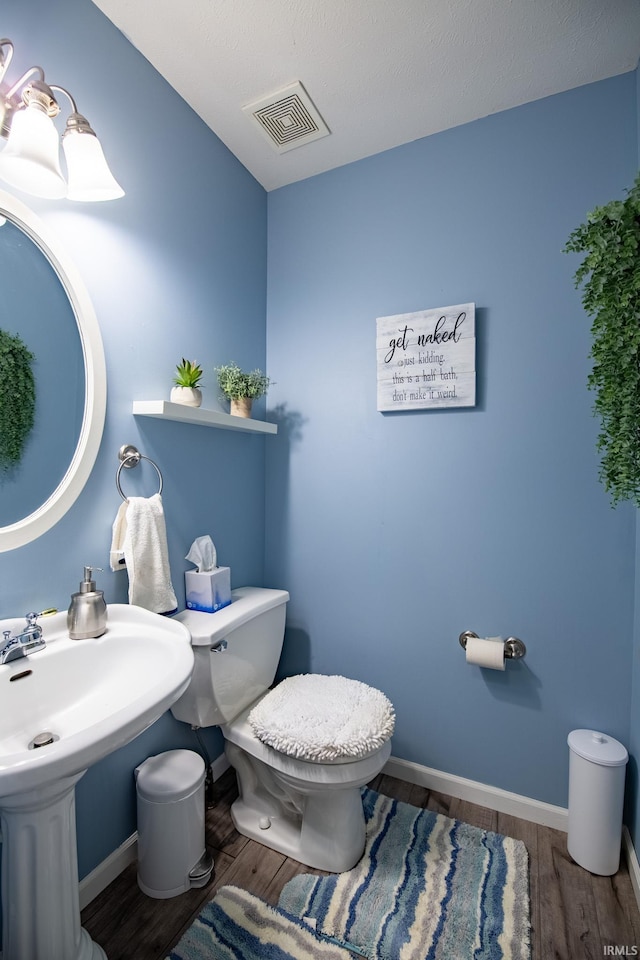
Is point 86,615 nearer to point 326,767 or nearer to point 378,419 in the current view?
point 326,767

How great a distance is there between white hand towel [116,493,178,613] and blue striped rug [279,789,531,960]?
91 centimetres

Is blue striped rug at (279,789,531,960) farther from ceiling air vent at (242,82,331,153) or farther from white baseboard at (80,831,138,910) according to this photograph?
ceiling air vent at (242,82,331,153)

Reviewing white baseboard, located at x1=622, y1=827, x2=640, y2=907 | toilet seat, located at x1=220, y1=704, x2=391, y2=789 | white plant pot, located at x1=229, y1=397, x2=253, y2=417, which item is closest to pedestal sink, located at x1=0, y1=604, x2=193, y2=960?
toilet seat, located at x1=220, y1=704, x2=391, y2=789

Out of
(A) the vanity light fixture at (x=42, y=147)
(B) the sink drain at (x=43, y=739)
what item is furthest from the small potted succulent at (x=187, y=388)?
(B) the sink drain at (x=43, y=739)

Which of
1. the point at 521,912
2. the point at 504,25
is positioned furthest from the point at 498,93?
the point at 521,912

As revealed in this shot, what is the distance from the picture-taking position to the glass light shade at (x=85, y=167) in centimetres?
98

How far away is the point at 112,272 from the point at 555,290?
4.55 ft

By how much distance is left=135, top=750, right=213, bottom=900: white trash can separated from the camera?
3.77 feet

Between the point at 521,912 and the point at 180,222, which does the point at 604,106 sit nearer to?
the point at 180,222

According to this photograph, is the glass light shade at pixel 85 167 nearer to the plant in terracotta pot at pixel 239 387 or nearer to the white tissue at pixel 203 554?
the plant in terracotta pot at pixel 239 387

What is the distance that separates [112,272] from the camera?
1195 millimetres

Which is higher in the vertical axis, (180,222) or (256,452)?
(180,222)

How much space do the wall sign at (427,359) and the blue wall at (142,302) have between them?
1.98 ft

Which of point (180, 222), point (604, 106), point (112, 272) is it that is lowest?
point (112, 272)
